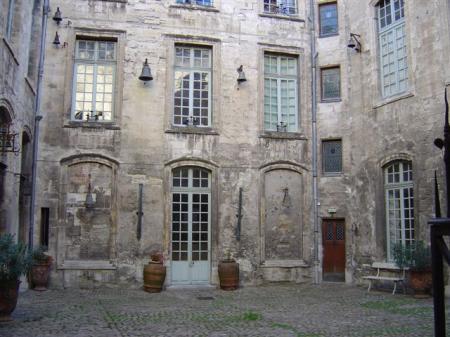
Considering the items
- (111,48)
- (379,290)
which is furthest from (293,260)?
(111,48)

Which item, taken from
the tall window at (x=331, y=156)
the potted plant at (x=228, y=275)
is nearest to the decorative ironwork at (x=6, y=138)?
the potted plant at (x=228, y=275)

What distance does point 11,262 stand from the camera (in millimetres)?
7656

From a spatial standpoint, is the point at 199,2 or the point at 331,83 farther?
the point at 331,83

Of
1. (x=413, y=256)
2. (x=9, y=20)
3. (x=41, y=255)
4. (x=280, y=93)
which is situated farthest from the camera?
(x=280, y=93)

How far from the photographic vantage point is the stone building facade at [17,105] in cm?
991

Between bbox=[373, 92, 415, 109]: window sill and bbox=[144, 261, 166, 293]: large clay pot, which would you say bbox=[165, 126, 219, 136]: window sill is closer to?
bbox=[144, 261, 166, 293]: large clay pot

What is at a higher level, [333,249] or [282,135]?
[282,135]

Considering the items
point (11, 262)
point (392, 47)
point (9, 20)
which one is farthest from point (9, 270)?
point (392, 47)

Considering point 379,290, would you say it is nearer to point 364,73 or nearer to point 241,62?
point 364,73

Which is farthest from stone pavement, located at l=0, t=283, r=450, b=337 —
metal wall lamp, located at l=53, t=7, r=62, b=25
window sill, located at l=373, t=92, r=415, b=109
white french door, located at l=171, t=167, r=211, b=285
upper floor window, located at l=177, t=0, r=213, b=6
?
upper floor window, located at l=177, t=0, r=213, b=6

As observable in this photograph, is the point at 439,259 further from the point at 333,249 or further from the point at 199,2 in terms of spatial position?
the point at 199,2

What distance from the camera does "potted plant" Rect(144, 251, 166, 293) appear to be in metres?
12.5

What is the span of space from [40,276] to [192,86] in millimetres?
6232

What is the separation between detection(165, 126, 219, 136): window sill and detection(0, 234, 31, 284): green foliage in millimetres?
6423
